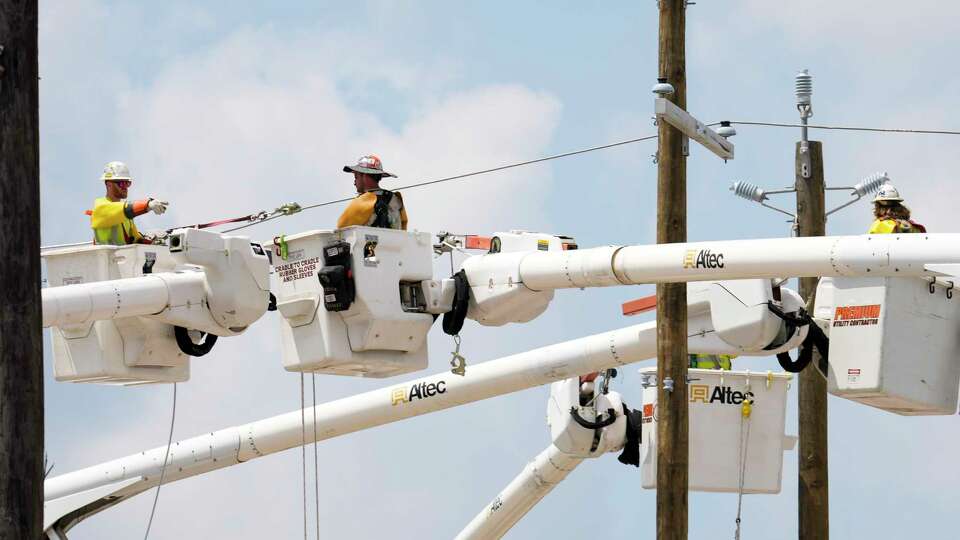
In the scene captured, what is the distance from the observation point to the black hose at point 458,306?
54.1 ft

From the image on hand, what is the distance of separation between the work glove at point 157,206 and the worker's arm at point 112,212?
0.48ft

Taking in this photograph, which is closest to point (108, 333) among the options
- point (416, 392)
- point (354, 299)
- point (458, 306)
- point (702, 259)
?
point (354, 299)

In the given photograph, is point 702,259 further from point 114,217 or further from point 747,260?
point 114,217

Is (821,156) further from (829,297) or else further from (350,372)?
(350,372)

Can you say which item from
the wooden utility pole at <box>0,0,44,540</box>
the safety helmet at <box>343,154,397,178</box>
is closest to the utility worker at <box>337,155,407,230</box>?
the safety helmet at <box>343,154,397,178</box>

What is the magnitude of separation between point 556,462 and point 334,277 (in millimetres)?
6262

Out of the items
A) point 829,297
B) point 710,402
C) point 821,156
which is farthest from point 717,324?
point 821,156

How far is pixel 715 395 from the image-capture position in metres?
18.2

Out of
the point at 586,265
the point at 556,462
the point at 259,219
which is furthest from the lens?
the point at 556,462

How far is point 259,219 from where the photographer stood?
17422 mm

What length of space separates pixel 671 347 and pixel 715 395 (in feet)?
7.29

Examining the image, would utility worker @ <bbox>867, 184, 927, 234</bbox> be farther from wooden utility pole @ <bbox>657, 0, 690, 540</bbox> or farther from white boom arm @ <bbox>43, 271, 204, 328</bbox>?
white boom arm @ <bbox>43, 271, 204, 328</bbox>

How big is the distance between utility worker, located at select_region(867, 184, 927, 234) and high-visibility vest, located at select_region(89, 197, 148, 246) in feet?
22.2

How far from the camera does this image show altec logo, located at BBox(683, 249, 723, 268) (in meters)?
15.0
